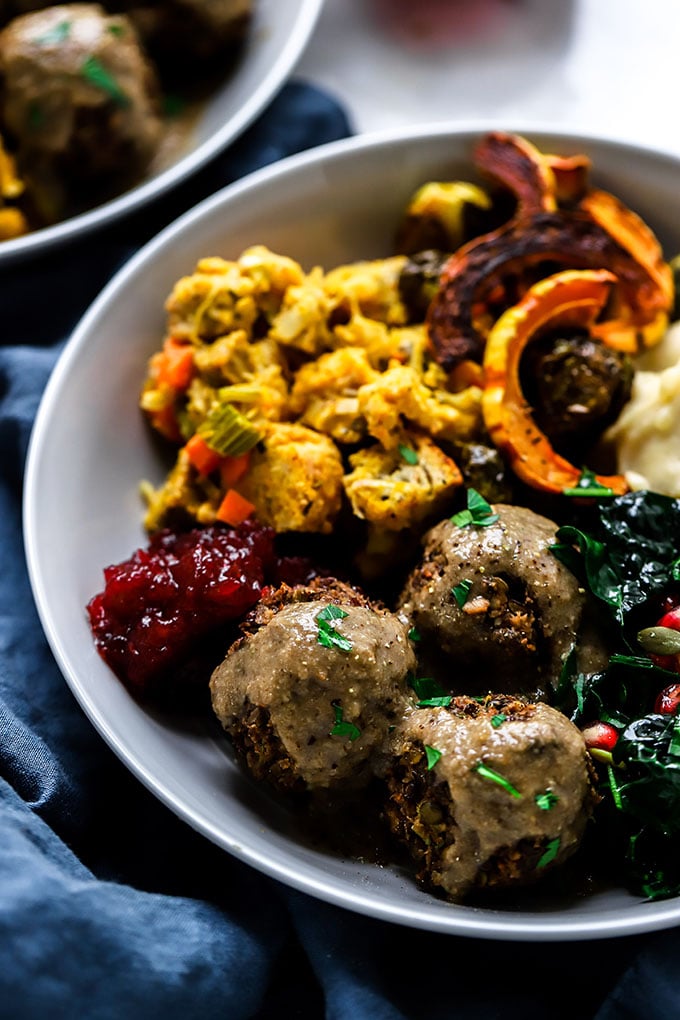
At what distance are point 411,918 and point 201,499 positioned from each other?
1.49 metres

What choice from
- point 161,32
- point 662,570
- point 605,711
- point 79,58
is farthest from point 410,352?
point 161,32

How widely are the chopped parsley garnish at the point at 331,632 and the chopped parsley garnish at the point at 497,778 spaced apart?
1.47 feet

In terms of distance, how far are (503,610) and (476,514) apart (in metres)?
0.31

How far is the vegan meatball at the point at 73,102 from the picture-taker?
13.6ft

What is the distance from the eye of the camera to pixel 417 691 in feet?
9.84

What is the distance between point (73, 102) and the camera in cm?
414

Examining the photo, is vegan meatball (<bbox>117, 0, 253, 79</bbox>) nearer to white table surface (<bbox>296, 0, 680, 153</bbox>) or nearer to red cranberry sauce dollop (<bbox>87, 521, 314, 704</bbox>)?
white table surface (<bbox>296, 0, 680, 153</bbox>)

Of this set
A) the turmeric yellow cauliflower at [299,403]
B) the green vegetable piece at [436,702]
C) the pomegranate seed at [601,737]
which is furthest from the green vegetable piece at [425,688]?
the turmeric yellow cauliflower at [299,403]

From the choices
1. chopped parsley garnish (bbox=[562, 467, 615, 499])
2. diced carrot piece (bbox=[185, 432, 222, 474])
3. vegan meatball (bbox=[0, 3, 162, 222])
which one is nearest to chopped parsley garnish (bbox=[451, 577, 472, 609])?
chopped parsley garnish (bbox=[562, 467, 615, 499])

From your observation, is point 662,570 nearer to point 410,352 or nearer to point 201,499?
point 410,352

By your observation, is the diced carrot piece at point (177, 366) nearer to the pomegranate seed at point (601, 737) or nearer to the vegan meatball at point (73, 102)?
the vegan meatball at point (73, 102)

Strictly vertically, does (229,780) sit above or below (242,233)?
below

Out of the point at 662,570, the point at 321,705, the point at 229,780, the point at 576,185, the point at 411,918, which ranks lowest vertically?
the point at 229,780

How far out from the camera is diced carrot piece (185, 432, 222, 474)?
344 centimetres
